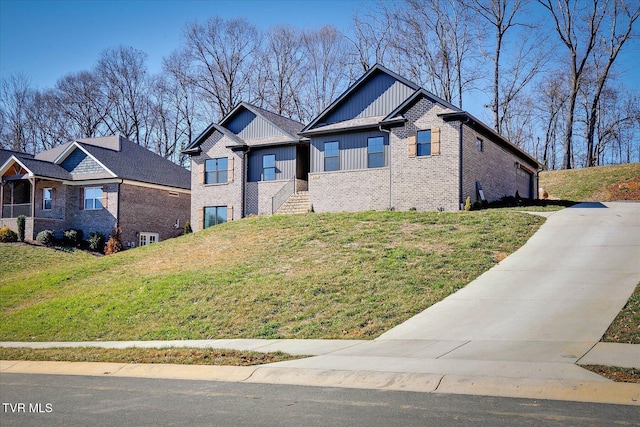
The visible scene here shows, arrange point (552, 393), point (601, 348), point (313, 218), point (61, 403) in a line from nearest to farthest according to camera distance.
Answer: point (552, 393) → point (61, 403) → point (601, 348) → point (313, 218)

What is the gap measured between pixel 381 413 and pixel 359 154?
79.8 feet

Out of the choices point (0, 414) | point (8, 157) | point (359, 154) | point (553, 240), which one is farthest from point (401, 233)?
point (8, 157)

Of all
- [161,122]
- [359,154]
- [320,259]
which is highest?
[161,122]

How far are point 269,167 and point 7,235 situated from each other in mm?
16917

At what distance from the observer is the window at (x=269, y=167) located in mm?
33688

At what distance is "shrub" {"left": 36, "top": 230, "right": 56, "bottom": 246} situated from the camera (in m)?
35.4

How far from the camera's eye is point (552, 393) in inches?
277

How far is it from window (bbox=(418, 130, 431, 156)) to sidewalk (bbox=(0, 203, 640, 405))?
36.5 ft

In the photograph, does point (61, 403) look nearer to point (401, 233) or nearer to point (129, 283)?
point (129, 283)

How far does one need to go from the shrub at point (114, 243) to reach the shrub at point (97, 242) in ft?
3.92

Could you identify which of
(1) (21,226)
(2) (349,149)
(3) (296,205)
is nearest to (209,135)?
(3) (296,205)

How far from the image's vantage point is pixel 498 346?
9.93 metres

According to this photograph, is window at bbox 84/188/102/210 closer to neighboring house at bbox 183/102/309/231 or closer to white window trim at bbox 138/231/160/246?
white window trim at bbox 138/231/160/246

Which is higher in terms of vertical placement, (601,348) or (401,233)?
(401,233)
